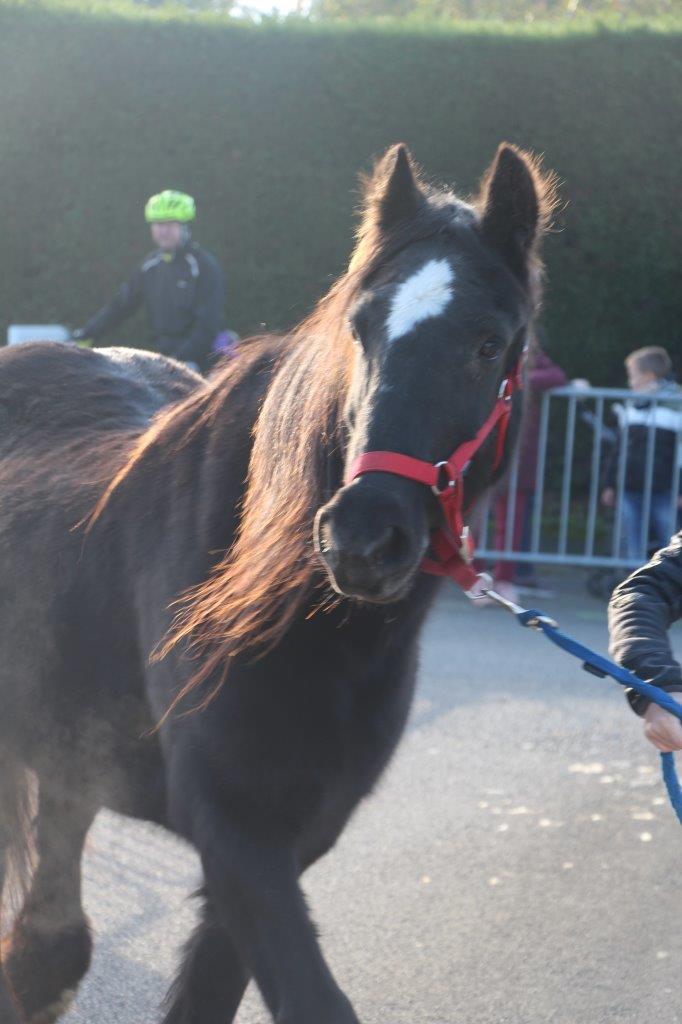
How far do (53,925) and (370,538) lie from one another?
5.63ft

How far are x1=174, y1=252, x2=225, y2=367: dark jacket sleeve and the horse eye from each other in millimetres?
6002

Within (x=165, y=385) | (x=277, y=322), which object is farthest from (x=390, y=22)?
(x=165, y=385)

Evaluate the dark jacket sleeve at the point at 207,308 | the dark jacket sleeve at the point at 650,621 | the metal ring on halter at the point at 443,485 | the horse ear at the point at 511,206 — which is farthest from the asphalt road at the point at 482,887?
the dark jacket sleeve at the point at 207,308

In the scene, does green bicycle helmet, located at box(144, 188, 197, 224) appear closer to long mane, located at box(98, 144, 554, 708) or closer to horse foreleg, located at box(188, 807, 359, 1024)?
long mane, located at box(98, 144, 554, 708)

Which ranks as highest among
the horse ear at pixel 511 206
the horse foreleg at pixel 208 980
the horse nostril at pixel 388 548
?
the horse ear at pixel 511 206

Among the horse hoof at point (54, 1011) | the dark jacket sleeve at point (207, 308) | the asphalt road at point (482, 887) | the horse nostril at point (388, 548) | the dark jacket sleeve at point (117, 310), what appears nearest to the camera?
the horse nostril at point (388, 548)

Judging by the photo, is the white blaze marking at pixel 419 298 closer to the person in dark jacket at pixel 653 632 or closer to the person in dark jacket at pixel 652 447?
the person in dark jacket at pixel 653 632

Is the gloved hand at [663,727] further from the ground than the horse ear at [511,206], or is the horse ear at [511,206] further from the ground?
the horse ear at [511,206]

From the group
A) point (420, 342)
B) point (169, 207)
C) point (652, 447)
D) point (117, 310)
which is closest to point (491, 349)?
point (420, 342)

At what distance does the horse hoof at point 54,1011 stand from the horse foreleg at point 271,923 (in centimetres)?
99

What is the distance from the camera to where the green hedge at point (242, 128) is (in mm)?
11320

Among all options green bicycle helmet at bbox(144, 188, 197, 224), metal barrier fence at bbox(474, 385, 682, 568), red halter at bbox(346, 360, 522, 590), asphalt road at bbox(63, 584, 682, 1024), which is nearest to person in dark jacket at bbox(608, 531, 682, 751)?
red halter at bbox(346, 360, 522, 590)

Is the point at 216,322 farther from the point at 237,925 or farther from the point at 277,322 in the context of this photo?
the point at 237,925

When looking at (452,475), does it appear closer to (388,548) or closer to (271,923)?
(388,548)
